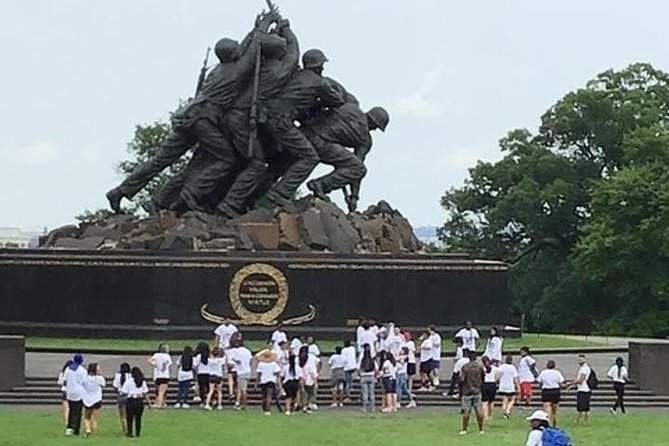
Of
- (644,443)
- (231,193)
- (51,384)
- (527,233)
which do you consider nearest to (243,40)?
(231,193)

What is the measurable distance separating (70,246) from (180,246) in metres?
3.01

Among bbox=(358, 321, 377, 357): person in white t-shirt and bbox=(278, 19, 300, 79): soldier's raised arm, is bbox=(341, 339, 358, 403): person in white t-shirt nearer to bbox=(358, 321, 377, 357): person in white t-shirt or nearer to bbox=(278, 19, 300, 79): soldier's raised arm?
bbox=(358, 321, 377, 357): person in white t-shirt

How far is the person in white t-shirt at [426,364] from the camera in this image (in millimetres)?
28827

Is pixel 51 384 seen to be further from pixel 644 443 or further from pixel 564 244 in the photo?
pixel 564 244

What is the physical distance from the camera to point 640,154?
56.7 meters

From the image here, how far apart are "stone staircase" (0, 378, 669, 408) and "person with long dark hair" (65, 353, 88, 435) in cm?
507

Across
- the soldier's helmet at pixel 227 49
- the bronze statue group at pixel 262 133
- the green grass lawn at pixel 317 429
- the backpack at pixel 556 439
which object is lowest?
the green grass lawn at pixel 317 429

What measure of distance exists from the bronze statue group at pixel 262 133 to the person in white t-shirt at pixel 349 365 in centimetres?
1202

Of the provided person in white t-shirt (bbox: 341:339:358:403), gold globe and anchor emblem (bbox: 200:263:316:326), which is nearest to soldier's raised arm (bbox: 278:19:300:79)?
gold globe and anchor emblem (bbox: 200:263:316:326)

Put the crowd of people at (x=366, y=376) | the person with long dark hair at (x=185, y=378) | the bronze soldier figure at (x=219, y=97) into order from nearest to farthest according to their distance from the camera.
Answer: the crowd of people at (x=366, y=376)
the person with long dark hair at (x=185, y=378)
the bronze soldier figure at (x=219, y=97)

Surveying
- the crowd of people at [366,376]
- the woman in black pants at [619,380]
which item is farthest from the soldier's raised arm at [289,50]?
the woman in black pants at [619,380]

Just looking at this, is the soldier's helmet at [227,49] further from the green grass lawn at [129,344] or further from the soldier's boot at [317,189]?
the green grass lawn at [129,344]

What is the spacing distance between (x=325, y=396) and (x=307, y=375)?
2178 mm

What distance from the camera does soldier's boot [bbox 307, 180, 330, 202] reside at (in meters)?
41.0
